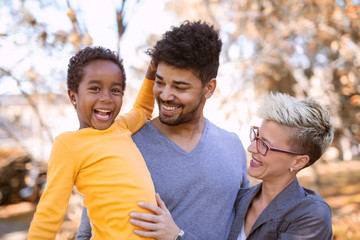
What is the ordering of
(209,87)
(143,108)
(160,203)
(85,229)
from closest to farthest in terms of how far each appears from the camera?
(160,203), (85,229), (209,87), (143,108)

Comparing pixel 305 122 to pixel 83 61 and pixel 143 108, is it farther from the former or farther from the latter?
pixel 83 61

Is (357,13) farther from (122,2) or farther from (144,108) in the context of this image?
(144,108)

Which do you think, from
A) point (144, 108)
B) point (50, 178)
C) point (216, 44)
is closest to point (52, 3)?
point (144, 108)

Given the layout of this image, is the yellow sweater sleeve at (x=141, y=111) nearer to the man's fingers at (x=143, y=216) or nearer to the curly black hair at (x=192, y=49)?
the curly black hair at (x=192, y=49)

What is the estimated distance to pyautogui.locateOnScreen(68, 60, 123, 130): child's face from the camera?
1850mm

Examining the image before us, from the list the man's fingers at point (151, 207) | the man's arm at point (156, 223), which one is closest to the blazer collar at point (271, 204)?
the man's arm at point (156, 223)

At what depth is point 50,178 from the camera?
65.7 inches

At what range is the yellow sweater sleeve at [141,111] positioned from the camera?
212 cm

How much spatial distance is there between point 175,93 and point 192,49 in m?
0.28

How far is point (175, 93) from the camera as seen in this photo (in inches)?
80.9

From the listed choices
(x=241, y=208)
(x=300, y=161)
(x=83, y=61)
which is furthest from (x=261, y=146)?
(x=83, y=61)

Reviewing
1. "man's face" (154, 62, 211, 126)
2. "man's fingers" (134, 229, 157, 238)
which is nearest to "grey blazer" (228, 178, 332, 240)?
"man's fingers" (134, 229, 157, 238)

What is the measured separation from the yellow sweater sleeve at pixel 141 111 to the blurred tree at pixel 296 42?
3.29 metres

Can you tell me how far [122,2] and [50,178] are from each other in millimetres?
1992
